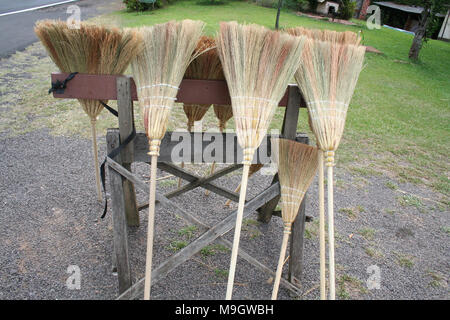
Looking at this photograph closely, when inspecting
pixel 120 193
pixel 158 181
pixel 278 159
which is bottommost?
pixel 158 181

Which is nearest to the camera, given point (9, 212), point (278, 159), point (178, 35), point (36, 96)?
point (178, 35)

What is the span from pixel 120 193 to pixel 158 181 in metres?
1.47

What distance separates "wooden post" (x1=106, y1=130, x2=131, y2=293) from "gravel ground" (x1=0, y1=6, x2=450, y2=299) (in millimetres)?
251

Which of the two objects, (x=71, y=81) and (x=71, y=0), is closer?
(x=71, y=81)

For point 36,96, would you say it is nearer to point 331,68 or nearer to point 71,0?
point 331,68

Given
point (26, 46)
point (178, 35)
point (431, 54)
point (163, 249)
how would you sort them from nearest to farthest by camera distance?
point (178, 35) → point (163, 249) → point (26, 46) → point (431, 54)

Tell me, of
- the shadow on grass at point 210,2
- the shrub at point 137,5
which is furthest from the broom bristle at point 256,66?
the shadow on grass at point 210,2

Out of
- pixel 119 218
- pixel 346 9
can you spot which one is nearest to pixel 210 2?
pixel 346 9

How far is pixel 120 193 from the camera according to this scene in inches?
78.9

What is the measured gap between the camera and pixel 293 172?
1.90 metres

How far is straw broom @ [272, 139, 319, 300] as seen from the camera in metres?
1.86

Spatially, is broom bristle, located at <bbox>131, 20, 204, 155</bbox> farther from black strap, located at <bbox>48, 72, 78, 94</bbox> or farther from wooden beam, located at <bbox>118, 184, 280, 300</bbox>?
wooden beam, located at <bbox>118, 184, 280, 300</bbox>

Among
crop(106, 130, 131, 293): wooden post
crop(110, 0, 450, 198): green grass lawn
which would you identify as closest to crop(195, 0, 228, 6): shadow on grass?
crop(110, 0, 450, 198): green grass lawn

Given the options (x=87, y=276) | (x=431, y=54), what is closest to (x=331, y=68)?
(x=87, y=276)
